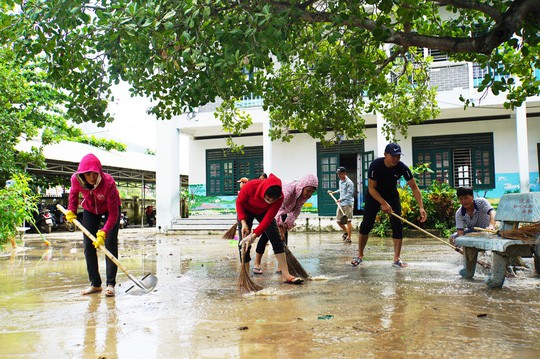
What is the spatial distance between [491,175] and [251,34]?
12793mm

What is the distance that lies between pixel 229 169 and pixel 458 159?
8.21m

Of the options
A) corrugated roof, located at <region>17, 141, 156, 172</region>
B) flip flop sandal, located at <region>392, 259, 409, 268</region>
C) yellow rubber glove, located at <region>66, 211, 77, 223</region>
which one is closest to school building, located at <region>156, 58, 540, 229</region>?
corrugated roof, located at <region>17, 141, 156, 172</region>

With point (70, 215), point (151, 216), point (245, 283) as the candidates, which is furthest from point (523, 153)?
point (151, 216)

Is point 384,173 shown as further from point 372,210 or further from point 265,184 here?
point 265,184

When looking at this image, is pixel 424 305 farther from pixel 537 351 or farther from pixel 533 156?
pixel 533 156

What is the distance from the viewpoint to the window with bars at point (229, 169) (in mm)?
17828

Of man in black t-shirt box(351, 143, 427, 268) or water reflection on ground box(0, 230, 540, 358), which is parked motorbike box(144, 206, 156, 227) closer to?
water reflection on ground box(0, 230, 540, 358)

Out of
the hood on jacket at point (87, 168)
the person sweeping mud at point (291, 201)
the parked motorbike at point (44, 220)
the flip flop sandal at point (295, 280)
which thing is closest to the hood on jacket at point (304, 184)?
the person sweeping mud at point (291, 201)

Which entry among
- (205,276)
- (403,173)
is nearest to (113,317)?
(205,276)

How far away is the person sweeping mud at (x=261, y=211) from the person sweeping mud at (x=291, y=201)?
0.50 metres

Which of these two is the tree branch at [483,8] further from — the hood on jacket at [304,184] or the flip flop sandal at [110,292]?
the flip flop sandal at [110,292]

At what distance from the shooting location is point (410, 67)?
9359 millimetres

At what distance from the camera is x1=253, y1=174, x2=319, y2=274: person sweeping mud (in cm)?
575

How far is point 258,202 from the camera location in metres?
5.14
